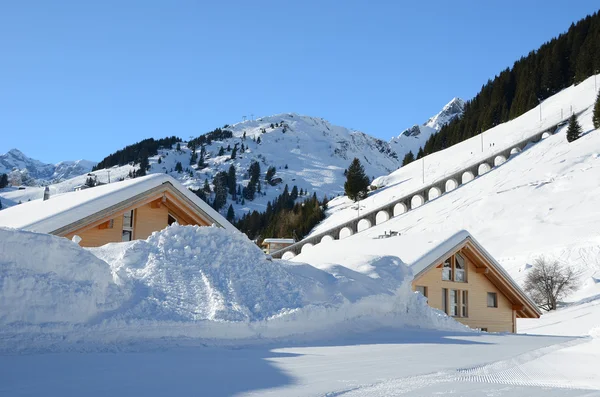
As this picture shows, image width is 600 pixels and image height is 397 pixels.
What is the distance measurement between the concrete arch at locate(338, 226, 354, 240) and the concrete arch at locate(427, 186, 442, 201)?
9760 millimetres

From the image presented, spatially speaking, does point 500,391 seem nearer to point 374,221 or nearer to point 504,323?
point 504,323

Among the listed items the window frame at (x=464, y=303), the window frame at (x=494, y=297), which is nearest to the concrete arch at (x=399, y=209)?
the window frame at (x=494, y=297)

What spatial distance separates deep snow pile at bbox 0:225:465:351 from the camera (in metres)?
7.54

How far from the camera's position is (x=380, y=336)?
36.3 feet

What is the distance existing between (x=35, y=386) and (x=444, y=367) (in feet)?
13.7

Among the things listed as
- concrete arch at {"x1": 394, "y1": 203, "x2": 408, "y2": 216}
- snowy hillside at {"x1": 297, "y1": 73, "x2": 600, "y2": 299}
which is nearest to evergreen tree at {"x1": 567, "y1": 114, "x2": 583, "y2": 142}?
snowy hillside at {"x1": 297, "y1": 73, "x2": 600, "y2": 299}

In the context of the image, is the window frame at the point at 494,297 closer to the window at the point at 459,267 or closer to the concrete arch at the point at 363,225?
the window at the point at 459,267

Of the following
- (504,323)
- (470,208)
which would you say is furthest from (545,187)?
(504,323)

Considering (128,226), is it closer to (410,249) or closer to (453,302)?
(410,249)

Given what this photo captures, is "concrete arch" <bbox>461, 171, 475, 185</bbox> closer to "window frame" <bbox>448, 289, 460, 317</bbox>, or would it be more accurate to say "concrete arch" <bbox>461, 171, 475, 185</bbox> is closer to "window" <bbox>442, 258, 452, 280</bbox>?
"window frame" <bbox>448, 289, 460, 317</bbox>

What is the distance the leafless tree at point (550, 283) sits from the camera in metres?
33.7

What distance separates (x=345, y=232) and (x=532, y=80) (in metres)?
53.9

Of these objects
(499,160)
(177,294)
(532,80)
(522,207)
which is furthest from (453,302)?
(532,80)

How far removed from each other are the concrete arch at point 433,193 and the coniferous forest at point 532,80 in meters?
33.2
